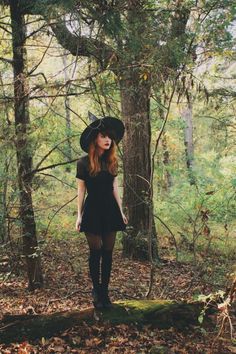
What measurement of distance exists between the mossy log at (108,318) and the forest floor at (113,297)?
77 millimetres

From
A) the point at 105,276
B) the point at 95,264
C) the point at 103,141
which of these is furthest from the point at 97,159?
the point at 105,276

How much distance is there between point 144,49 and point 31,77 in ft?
5.50

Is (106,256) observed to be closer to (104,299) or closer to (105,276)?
(105,276)

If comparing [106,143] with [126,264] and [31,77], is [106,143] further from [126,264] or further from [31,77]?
[126,264]

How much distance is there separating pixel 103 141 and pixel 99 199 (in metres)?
0.65

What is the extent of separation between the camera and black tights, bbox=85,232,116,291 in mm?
4402

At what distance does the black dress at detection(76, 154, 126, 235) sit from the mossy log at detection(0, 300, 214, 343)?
37.2 inches

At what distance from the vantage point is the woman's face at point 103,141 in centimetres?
441

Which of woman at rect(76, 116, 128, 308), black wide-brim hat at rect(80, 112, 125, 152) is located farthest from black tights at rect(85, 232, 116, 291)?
black wide-brim hat at rect(80, 112, 125, 152)

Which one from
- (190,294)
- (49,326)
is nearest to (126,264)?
(190,294)

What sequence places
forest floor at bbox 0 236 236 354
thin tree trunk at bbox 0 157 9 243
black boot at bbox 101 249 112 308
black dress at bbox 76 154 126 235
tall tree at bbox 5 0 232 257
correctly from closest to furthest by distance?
forest floor at bbox 0 236 236 354
black dress at bbox 76 154 126 235
black boot at bbox 101 249 112 308
tall tree at bbox 5 0 232 257
thin tree trunk at bbox 0 157 9 243

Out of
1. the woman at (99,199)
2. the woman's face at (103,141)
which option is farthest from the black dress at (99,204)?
the woman's face at (103,141)

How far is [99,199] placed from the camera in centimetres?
442

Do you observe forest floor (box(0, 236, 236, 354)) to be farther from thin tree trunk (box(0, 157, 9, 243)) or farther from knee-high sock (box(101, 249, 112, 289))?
thin tree trunk (box(0, 157, 9, 243))
